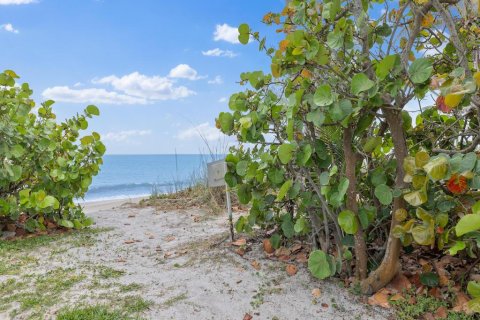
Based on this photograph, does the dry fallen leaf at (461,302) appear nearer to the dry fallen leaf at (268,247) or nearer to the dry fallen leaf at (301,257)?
the dry fallen leaf at (301,257)

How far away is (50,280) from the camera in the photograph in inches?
107

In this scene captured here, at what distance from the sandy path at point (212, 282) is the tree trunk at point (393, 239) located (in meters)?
0.15

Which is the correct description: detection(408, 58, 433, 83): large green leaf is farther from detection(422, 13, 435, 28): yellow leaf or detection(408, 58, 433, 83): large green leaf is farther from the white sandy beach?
the white sandy beach

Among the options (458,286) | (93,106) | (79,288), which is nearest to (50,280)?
(79,288)

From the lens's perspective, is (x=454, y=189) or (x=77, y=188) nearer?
(x=454, y=189)

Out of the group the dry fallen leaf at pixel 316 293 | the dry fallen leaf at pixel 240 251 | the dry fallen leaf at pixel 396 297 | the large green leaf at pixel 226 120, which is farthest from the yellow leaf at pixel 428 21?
the dry fallen leaf at pixel 240 251

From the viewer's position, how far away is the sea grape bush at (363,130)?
180cm

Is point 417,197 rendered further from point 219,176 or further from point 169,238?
point 169,238

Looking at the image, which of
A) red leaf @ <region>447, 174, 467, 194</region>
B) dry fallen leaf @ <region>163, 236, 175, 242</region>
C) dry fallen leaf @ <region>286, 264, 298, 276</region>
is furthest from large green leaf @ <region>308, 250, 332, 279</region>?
dry fallen leaf @ <region>163, 236, 175, 242</region>

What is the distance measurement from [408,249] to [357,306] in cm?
60

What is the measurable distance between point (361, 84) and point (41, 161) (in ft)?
11.0

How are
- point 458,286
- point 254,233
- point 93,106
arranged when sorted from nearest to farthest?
point 458,286 → point 254,233 → point 93,106

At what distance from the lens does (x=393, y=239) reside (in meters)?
2.14

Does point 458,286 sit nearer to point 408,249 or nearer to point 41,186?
point 408,249
